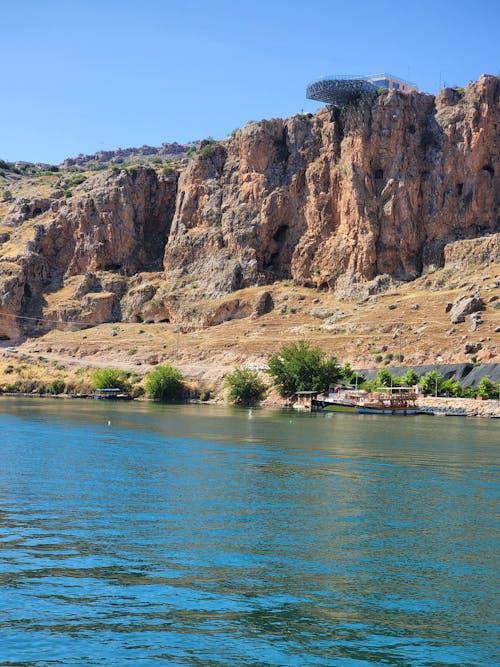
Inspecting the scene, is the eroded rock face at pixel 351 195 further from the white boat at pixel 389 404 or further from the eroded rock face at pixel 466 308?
the white boat at pixel 389 404

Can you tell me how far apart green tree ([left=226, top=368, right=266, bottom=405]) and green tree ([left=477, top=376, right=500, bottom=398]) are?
23.5m

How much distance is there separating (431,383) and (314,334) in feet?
70.2

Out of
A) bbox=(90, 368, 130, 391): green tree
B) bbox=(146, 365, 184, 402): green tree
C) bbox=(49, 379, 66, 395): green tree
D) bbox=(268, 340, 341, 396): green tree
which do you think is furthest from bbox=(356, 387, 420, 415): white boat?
bbox=(49, 379, 66, 395): green tree

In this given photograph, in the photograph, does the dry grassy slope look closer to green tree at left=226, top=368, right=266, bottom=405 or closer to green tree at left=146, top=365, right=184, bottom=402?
green tree at left=146, top=365, right=184, bottom=402

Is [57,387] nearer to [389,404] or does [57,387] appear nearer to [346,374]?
[346,374]

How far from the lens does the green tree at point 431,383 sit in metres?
77.1

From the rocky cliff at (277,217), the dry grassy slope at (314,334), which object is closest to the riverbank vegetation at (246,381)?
the dry grassy slope at (314,334)

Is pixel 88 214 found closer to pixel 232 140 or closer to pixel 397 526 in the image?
pixel 232 140

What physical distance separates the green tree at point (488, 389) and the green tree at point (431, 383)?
4.47 meters

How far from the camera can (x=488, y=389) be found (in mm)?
73375

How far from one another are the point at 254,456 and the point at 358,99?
265 feet

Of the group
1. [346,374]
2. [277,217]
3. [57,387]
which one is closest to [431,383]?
[346,374]

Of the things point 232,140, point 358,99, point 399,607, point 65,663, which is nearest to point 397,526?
point 399,607

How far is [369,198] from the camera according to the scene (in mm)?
105312
